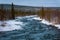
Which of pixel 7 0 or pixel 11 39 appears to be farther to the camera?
pixel 7 0

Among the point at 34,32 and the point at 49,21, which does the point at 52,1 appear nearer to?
the point at 34,32

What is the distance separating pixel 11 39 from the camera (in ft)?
10.7

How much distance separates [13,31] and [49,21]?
208cm

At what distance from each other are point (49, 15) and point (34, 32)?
6.40 ft

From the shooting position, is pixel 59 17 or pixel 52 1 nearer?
pixel 52 1

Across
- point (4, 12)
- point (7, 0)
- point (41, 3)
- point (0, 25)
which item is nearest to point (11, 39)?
point (0, 25)

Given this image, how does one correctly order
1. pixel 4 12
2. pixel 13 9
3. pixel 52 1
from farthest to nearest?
pixel 52 1, pixel 13 9, pixel 4 12

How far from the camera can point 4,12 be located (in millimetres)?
3691

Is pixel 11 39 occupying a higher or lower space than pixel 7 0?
lower

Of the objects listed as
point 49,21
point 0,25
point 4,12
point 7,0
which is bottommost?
point 49,21

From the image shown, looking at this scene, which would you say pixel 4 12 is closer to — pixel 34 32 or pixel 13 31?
pixel 13 31

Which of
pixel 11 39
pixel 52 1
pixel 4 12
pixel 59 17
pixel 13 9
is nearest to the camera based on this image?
pixel 11 39

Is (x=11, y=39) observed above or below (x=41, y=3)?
below

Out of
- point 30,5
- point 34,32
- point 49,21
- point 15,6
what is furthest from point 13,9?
point 49,21
